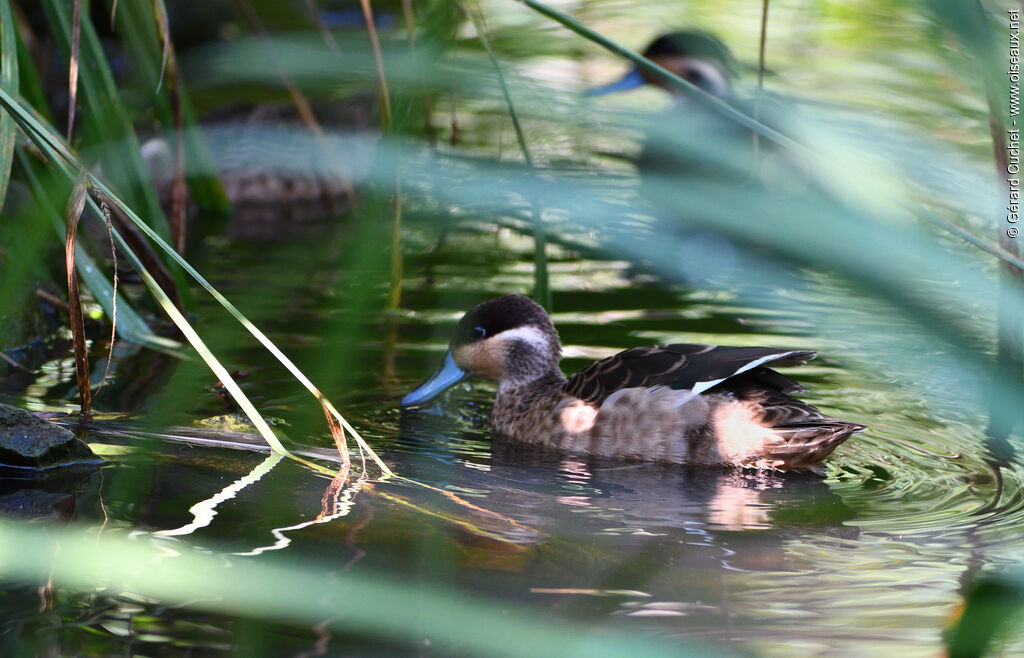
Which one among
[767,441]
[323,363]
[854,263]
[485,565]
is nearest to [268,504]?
[485,565]

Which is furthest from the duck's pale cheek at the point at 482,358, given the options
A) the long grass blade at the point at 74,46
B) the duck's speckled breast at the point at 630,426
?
the long grass blade at the point at 74,46

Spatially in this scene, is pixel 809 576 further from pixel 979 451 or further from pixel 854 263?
pixel 854 263

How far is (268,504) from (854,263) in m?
3.10

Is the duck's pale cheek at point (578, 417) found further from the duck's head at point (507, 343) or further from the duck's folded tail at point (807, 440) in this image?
the duck's folded tail at point (807, 440)

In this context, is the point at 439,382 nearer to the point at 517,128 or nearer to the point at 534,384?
the point at 534,384

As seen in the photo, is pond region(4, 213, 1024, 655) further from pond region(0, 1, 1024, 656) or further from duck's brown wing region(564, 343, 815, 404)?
duck's brown wing region(564, 343, 815, 404)

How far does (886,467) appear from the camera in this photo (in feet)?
14.3

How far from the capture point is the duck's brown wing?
4.30m

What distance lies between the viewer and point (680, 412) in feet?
15.1

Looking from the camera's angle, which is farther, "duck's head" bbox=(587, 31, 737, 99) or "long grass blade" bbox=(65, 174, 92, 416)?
"duck's head" bbox=(587, 31, 737, 99)

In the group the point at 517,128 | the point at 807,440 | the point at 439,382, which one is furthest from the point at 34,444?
the point at 517,128

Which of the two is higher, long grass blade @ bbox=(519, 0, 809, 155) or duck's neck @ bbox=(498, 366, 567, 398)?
long grass blade @ bbox=(519, 0, 809, 155)

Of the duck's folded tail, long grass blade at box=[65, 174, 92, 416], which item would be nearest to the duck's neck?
the duck's folded tail

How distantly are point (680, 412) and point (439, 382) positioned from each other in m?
1.18
